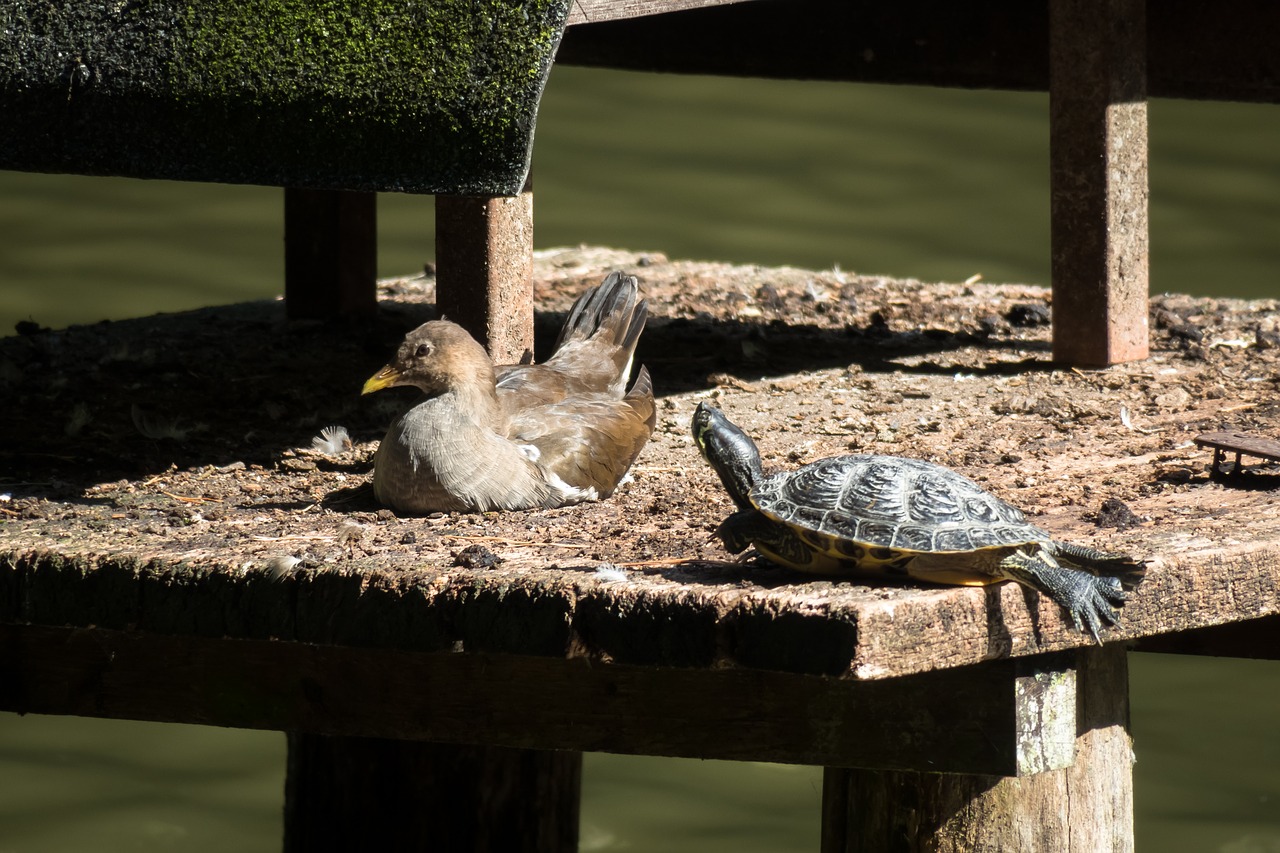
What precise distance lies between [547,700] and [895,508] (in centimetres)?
76

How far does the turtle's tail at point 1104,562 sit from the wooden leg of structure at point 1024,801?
0.47m

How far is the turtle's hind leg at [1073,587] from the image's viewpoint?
2686 mm

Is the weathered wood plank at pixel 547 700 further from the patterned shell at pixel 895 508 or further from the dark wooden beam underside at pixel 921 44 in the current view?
the dark wooden beam underside at pixel 921 44

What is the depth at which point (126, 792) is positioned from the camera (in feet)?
24.0

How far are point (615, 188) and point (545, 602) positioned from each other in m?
8.42

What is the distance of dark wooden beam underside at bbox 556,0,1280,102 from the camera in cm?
566

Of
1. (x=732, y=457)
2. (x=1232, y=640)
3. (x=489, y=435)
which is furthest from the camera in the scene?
(x=1232, y=640)

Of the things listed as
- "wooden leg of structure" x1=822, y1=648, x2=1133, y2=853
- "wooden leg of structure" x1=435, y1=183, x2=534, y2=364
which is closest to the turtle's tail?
"wooden leg of structure" x1=822, y1=648, x2=1133, y2=853

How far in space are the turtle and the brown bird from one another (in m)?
0.87

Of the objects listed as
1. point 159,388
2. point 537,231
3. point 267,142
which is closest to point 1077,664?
point 267,142

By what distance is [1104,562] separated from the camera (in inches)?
108

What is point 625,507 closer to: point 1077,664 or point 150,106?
point 1077,664

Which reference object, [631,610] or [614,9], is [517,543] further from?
[614,9]

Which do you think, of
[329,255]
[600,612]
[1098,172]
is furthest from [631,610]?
[329,255]
